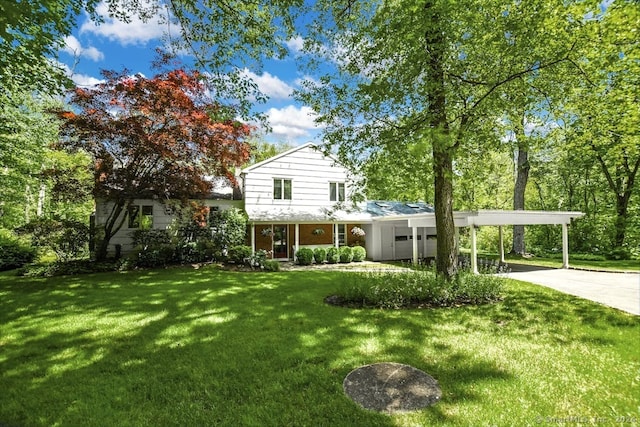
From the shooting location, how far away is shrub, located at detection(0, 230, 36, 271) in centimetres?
1399

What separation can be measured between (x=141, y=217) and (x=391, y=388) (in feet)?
50.9

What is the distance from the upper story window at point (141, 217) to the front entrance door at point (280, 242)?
6440 mm

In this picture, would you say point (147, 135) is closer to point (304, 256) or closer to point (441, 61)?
point (304, 256)

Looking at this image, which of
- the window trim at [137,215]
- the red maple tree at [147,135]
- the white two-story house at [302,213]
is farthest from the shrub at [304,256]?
the window trim at [137,215]

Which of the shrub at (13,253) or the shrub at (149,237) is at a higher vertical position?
the shrub at (149,237)

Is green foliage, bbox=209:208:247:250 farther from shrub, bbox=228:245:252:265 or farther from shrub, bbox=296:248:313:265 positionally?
shrub, bbox=296:248:313:265

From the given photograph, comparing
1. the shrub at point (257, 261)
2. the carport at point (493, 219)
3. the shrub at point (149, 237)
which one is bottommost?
the shrub at point (257, 261)

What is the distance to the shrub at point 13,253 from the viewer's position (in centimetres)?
1399

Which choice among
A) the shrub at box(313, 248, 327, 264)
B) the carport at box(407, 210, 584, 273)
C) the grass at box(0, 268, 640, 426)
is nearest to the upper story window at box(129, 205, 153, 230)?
the grass at box(0, 268, 640, 426)

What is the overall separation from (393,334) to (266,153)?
30982 millimetres

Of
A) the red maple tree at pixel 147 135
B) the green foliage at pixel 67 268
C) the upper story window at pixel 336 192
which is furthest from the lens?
the upper story window at pixel 336 192

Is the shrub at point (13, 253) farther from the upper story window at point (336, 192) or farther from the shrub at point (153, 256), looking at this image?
the upper story window at point (336, 192)

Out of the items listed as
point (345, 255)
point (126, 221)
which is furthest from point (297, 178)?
point (126, 221)

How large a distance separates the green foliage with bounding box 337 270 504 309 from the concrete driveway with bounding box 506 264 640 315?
2.67 m
